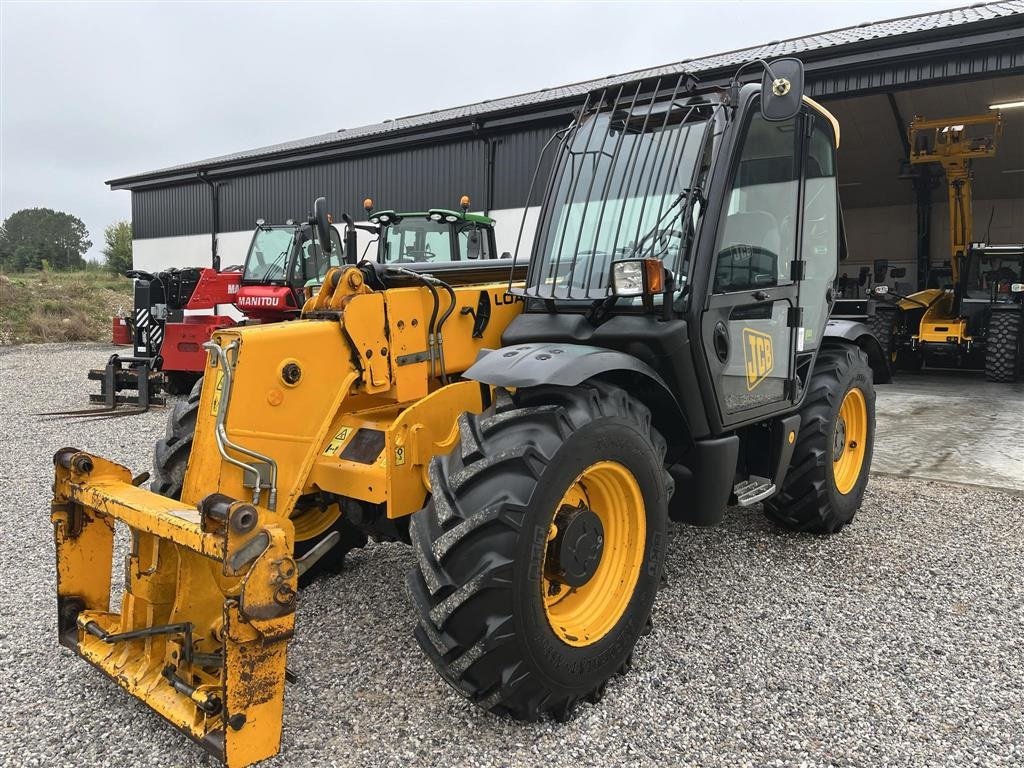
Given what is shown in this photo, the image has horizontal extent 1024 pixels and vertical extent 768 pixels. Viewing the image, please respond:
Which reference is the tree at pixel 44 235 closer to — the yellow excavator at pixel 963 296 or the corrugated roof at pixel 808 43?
the corrugated roof at pixel 808 43

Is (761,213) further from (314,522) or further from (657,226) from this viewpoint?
(314,522)

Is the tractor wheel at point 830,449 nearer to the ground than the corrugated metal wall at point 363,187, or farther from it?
nearer to the ground

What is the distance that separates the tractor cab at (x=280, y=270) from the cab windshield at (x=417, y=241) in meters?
0.68

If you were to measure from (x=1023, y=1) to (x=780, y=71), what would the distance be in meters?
11.7

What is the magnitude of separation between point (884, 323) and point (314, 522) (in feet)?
40.0

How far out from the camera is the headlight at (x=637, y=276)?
9.60ft

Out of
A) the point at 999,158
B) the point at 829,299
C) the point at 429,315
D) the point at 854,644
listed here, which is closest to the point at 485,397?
the point at 429,315

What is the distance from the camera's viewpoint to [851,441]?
503 centimetres

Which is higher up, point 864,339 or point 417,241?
point 417,241

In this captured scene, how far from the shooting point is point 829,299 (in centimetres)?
452

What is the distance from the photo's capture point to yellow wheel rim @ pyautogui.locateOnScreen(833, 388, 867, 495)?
489 centimetres

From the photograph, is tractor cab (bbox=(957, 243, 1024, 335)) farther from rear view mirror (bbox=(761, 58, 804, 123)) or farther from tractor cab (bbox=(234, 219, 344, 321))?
rear view mirror (bbox=(761, 58, 804, 123))

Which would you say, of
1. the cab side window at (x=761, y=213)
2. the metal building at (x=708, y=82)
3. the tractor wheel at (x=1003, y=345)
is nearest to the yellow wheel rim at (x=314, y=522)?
the cab side window at (x=761, y=213)

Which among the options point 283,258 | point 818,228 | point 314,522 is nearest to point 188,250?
point 283,258
